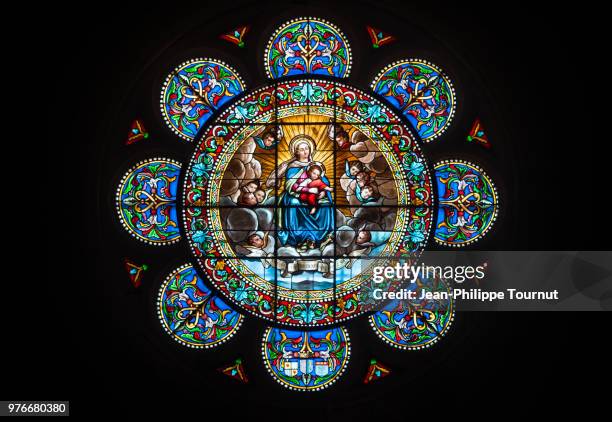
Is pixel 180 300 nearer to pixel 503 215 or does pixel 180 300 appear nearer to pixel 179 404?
pixel 179 404

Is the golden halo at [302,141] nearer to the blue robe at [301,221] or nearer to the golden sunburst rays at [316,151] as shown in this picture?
the golden sunburst rays at [316,151]

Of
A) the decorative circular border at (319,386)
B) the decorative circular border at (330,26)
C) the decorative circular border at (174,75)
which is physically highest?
the decorative circular border at (330,26)

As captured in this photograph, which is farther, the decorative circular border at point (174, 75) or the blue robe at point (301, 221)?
the decorative circular border at point (174, 75)

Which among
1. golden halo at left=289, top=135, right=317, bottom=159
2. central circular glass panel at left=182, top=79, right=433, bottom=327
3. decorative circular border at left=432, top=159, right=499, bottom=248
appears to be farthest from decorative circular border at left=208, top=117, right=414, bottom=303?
decorative circular border at left=432, top=159, right=499, bottom=248

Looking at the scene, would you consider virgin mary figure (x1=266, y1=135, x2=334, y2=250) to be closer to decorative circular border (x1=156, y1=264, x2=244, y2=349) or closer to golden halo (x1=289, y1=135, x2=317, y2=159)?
golden halo (x1=289, y1=135, x2=317, y2=159)

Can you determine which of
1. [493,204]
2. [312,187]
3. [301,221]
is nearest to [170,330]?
[301,221]

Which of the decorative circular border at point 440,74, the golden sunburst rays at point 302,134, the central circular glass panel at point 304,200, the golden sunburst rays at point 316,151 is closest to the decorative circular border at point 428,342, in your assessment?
the central circular glass panel at point 304,200

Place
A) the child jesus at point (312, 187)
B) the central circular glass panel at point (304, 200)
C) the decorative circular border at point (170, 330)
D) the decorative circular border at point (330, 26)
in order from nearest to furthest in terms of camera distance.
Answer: the decorative circular border at point (170, 330)
the central circular glass panel at point (304, 200)
the child jesus at point (312, 187)
the decorative circular border at point (330, 26)

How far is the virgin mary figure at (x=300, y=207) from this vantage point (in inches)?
454

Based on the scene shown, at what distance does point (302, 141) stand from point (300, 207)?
694 millimetres

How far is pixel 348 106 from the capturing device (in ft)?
38.6

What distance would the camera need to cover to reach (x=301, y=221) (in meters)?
11.6

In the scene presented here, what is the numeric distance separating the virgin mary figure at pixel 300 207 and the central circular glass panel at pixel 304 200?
0.03 feet
